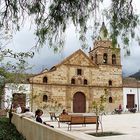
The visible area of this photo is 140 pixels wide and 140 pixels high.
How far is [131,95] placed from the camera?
1789 inches

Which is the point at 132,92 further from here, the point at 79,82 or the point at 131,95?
the point at 79,82

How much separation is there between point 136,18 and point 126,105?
38.9 meters

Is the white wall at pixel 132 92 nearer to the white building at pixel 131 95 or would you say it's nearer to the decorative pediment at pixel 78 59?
the white building at pixel 131 95

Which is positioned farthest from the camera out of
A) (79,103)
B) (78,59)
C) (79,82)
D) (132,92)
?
(132,92)

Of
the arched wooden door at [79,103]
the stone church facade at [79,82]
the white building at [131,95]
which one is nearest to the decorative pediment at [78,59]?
the stone church facade at [79,82]

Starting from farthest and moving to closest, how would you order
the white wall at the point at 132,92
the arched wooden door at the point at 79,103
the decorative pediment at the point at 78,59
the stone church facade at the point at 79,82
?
the white wall at the point at 132,92
the decorative pediment at the point at 78,59
the arched wooden door at the point at 79,103
the stone church facade at the point at 79,82

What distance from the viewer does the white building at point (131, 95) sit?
1762 inches

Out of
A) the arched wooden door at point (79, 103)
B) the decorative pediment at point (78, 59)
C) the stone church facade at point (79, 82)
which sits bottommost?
the arched wooden door at point (79, 103)

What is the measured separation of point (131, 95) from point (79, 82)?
7331 millimetres

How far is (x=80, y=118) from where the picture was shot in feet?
53.7

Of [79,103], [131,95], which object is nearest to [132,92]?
[131,95]

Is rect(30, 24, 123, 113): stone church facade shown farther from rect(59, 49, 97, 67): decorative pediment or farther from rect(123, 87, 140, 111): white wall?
rect(123, 87, 140, 111): white wall

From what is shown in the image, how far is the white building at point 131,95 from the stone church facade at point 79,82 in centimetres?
75

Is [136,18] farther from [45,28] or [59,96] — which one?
[59,96]
